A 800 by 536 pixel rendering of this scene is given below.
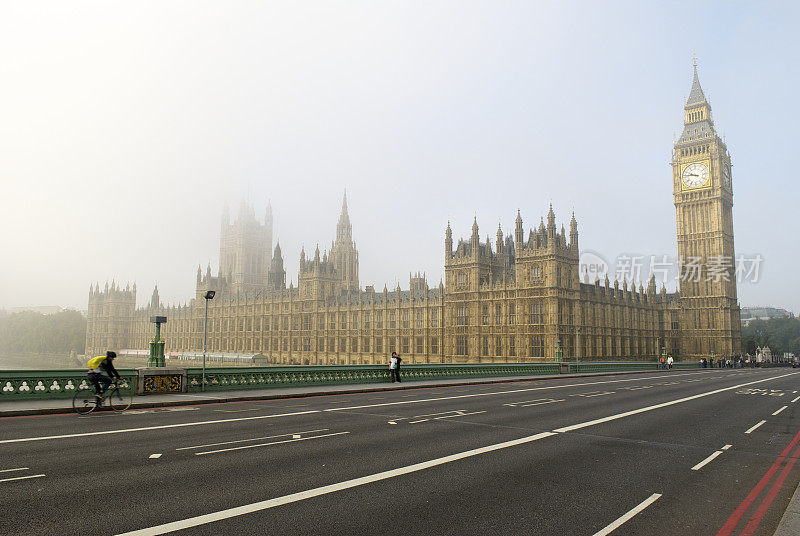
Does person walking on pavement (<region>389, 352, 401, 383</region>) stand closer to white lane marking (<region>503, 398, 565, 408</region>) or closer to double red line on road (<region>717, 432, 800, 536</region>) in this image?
white lane marking (<region>503, 398, 565, 408</region>)

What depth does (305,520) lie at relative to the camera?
6.87m

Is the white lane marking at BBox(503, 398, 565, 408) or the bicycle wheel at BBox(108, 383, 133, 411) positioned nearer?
the bicycle wheel at BBox(108, 383, 133, 411)

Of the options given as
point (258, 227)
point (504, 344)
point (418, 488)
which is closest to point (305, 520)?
point (418, 488)

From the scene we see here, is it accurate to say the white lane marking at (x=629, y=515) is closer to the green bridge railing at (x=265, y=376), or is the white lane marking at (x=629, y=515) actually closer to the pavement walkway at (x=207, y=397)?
the pavement walkway at (x=207, y=397)

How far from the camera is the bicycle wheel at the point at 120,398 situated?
17.6 meters

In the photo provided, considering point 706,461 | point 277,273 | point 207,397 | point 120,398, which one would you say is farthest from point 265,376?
point 277,273

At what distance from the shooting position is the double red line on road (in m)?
7.15

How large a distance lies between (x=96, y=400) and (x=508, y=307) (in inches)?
2229

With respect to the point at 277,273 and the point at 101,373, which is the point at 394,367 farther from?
the point at 277,273

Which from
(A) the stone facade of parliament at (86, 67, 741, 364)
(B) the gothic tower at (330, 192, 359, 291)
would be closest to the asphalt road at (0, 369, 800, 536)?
(A) the stone facade of parliament at (86, 67, 741, 364)

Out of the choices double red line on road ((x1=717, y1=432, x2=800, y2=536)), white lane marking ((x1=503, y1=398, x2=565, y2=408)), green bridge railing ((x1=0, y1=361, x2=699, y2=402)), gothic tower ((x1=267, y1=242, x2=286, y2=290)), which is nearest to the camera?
double red line on road ((x1=717, y1=432, x2=800, y2=536))

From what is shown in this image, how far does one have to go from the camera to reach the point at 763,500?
8484mm

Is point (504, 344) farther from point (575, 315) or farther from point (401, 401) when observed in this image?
point (401, 401)

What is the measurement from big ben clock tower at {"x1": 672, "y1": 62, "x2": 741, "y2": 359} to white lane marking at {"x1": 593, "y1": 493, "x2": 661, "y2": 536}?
98.8 metres
